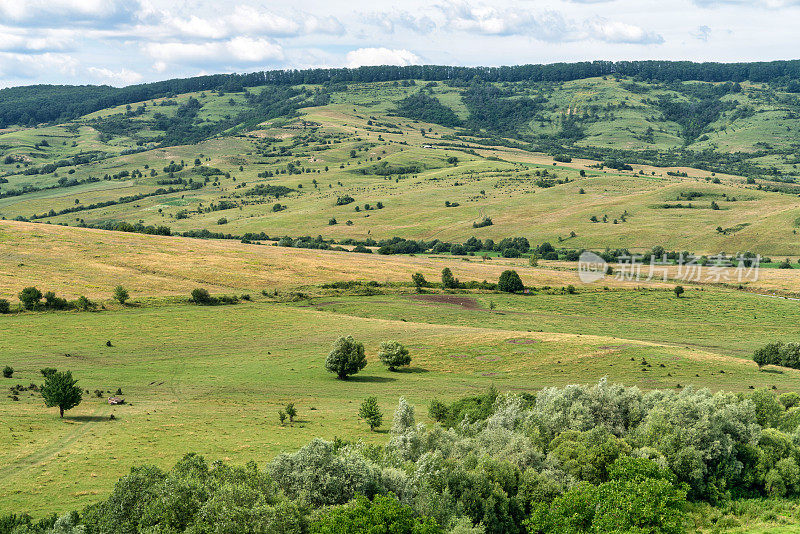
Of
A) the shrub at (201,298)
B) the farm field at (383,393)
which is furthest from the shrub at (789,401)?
the shrub at (201,298)

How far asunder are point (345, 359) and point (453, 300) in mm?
46962

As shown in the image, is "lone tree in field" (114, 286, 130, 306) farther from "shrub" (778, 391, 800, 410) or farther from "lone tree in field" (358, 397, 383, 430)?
"shrub" (778, 391, 800, 410)

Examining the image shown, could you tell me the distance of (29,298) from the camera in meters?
103

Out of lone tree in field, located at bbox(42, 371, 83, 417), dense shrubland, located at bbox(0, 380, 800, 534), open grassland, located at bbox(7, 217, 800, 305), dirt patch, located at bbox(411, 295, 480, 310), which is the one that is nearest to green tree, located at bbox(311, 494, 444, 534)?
dense shrubland, located at bbox(0, 380, 800, 534)

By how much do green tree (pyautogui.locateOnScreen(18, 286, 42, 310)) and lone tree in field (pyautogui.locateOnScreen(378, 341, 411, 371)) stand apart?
182 ft

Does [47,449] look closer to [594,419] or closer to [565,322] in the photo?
[594,419]

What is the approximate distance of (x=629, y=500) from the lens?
1737 inches

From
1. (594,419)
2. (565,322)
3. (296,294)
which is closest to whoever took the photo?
(594,419)

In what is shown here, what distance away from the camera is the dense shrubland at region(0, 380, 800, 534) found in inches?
1478

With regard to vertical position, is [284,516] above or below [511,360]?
above

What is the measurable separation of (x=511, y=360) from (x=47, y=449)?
57.9 metres

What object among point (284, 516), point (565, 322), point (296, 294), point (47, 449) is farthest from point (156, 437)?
point (565, 322)

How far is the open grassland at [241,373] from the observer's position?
2197 inches

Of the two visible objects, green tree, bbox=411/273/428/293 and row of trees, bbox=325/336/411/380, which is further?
green tree, bbox=411/273/428/293
